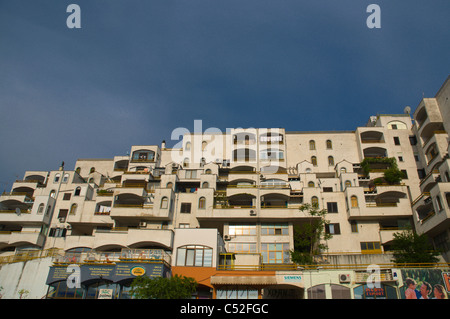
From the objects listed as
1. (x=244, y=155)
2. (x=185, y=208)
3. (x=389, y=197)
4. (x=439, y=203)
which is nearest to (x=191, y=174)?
(x=185, y=208)

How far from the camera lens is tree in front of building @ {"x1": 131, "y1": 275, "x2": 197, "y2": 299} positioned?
2769 cm

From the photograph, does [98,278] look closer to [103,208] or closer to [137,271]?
[137,271]

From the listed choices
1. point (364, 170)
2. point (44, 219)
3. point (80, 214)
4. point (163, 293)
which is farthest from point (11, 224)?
point (364, 170)

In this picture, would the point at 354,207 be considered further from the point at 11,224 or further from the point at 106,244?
the point at 11,224

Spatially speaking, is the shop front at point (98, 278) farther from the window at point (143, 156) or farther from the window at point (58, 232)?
the window at point (143, 156)

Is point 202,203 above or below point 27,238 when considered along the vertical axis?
above

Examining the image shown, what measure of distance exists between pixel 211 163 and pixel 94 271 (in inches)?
1012

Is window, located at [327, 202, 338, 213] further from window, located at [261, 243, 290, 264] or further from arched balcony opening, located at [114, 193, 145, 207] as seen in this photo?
arched balcony opening, located at [114, 193, 145, 207]

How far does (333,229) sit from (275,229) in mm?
7668

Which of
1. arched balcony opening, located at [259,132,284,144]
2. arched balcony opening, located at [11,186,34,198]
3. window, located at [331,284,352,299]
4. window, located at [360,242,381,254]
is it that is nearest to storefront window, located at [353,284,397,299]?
window, located at [331,284,352,299]

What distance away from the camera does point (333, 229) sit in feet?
149

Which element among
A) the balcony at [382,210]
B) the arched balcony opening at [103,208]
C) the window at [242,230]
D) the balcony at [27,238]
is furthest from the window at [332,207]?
the balcony at [27,238]
